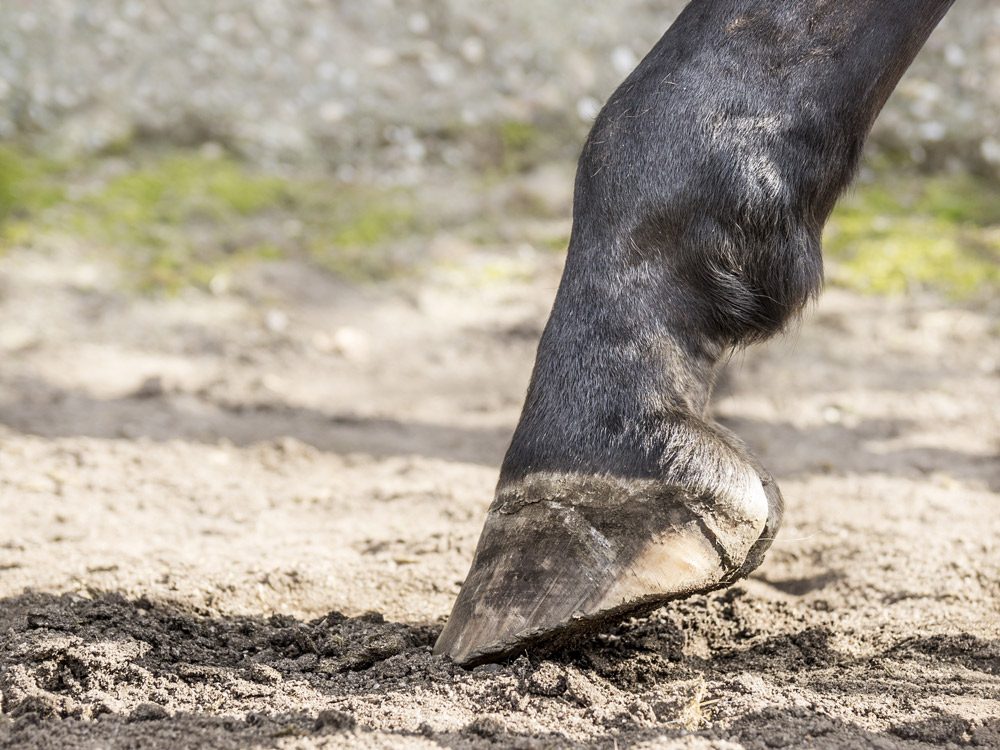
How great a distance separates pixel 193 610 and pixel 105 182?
3392mm

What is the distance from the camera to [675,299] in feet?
5.08

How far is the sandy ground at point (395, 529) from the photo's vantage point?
4.42 feet

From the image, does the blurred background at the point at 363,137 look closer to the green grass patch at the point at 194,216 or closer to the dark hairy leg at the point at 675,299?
the green grass patch at the point at 194,216

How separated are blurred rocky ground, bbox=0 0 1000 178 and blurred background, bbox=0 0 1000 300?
0.01m

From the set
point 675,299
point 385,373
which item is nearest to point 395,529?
point 675,299

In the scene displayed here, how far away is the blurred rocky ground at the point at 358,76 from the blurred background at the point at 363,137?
1cm

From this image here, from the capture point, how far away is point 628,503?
146 centimetres

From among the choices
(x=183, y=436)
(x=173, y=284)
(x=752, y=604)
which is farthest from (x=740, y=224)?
(x=173, y=284)

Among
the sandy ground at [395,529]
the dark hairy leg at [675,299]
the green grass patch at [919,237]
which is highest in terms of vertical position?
the green grass patch at [919,237]

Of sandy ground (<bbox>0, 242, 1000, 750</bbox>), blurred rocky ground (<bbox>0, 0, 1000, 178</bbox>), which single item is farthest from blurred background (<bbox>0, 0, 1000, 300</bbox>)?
sandy ground (<bbox>0, 242, 1000, 750</bbox>)

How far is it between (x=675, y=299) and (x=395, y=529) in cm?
108

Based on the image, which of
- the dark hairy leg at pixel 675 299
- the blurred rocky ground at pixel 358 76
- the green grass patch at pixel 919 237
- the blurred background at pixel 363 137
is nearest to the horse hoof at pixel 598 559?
the dark hairy leg at pixel 675 299

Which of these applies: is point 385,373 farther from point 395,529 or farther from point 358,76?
point 358,76

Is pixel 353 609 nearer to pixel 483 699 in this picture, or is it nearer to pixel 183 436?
pixel 483 699
